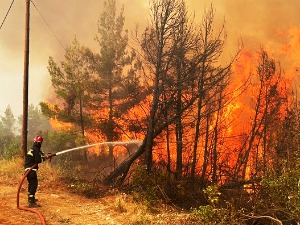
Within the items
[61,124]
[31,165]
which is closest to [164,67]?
[31,165]

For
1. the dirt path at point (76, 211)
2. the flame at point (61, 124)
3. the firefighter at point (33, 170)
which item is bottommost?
the dirt path at point (76, 211)

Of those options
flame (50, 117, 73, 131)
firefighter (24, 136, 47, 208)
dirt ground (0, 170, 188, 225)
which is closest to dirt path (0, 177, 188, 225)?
dirt ground (0, 170, 188, 225)

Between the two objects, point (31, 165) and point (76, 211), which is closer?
point (76, 211)

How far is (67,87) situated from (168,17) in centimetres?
1362

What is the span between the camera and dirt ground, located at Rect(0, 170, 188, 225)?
23.9 ft

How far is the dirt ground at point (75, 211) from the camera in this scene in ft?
23.9

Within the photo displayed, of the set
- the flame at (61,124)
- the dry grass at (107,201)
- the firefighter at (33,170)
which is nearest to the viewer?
the dry grass at (107,201)

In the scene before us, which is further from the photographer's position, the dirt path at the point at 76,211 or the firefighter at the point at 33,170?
the firefighter at the point at 33,170

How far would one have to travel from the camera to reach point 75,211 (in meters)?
8.37

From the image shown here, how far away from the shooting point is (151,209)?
27.3 feet

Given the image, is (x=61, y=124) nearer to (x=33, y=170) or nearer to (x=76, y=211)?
(x=33, y=170)

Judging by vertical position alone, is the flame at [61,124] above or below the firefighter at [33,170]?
above

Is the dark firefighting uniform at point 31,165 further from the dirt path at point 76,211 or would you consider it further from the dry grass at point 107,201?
the dry grass at point 107,201

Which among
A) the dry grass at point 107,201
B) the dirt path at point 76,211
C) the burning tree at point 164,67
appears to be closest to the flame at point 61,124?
the dry grass at point 107,201
